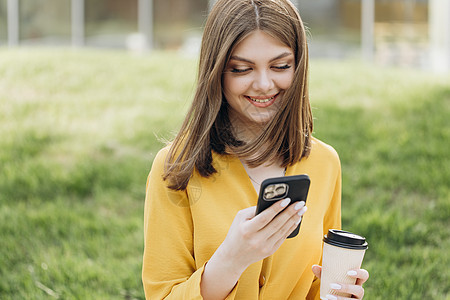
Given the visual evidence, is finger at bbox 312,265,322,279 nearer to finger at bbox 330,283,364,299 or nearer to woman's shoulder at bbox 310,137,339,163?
finger at bbox 330,283,364,299

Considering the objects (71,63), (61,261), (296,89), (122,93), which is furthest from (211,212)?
(71,63)

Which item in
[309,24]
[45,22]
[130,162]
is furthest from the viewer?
[45,22]

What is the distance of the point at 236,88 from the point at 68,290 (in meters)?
2.16

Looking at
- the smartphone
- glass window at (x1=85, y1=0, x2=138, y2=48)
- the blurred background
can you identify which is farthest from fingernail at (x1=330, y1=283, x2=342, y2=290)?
glass window at (x1=85, y1=0, x2=138, y2=48)

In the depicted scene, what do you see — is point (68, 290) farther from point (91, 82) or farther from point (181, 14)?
point (181, 14)

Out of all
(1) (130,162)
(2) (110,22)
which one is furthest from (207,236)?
(2) (110,22)

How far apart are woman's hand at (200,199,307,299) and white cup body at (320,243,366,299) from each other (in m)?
0.21

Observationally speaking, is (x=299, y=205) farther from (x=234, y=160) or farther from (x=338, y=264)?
(x=234, y=160)

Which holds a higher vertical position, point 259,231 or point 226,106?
point 226,106

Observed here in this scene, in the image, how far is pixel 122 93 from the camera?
674 cm

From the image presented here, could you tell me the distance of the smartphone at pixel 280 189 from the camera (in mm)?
1423

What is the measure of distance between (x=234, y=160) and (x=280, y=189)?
455 mm

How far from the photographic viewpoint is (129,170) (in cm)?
488

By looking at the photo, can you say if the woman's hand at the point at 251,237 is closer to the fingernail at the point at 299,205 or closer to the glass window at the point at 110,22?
the fingernail at the point at 299,205
